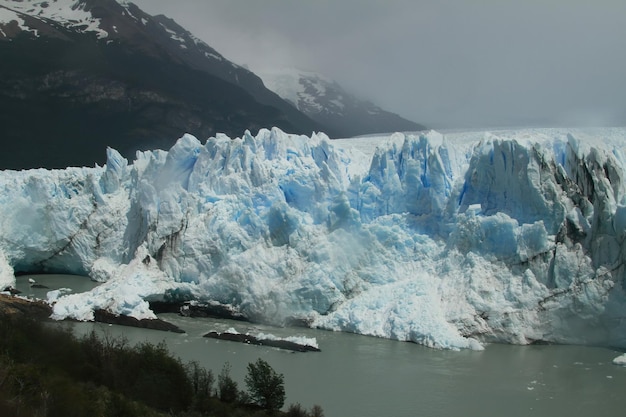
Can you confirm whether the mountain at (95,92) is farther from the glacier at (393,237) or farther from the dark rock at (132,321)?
the dark rock at (132,321)

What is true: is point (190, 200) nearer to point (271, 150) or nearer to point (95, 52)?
point (271, 150)

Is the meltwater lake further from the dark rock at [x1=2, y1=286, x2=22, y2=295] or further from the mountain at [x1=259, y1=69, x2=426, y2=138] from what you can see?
the mountain at [x1=259, y1=69, x2=426, y2=138]

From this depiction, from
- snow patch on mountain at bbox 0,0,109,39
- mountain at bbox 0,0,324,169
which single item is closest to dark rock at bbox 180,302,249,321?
mountain at bbox 0,0,324,169

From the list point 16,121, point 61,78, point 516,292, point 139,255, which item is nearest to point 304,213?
point 139,255

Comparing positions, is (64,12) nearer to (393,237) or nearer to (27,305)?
(27,305)

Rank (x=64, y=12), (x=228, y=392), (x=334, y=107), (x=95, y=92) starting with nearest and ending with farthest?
(x=228, y=392)
(x=95, y=92)
(x=64, y=12)
(x=334, y=107)

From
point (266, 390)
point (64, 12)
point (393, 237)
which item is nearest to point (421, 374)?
point (266, 390)
